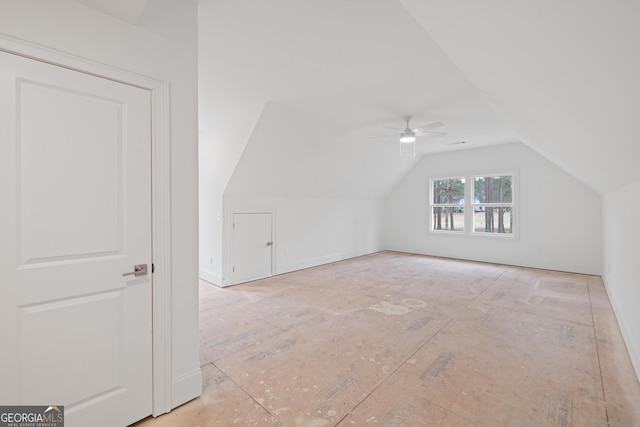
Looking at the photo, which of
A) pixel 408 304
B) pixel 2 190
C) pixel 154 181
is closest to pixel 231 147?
pixel 154 181

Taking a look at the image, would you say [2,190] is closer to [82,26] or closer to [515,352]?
[82,26]

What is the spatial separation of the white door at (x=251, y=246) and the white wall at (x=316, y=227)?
0.14m

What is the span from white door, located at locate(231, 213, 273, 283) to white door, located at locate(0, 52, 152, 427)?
302 cm

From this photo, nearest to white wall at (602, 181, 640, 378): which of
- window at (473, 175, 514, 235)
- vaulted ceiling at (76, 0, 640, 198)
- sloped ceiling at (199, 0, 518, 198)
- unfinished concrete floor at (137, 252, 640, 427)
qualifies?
unfinished concrete floor at (137, 252, 640, 427)

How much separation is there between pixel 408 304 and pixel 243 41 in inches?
140

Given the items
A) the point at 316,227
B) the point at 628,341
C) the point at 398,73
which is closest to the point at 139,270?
the point at 398,73

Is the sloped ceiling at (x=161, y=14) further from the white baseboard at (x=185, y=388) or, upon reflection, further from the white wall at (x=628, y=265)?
the white wall at (x=628, y=265)

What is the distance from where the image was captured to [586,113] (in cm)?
171

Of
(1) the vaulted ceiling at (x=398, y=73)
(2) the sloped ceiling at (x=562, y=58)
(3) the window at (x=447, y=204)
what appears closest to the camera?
(2) the sloped ceiling at (x=562, y=58)

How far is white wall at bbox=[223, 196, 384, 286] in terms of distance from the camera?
208 inches

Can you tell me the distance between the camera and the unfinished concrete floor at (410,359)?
5.77 ft

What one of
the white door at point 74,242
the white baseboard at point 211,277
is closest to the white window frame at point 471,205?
the white baseboard at point 211,277

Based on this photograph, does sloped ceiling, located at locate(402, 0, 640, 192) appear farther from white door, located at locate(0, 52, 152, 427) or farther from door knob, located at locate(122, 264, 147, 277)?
door knob, located at locate(122, 264, 147, 277)

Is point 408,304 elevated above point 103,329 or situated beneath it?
situated beneath
